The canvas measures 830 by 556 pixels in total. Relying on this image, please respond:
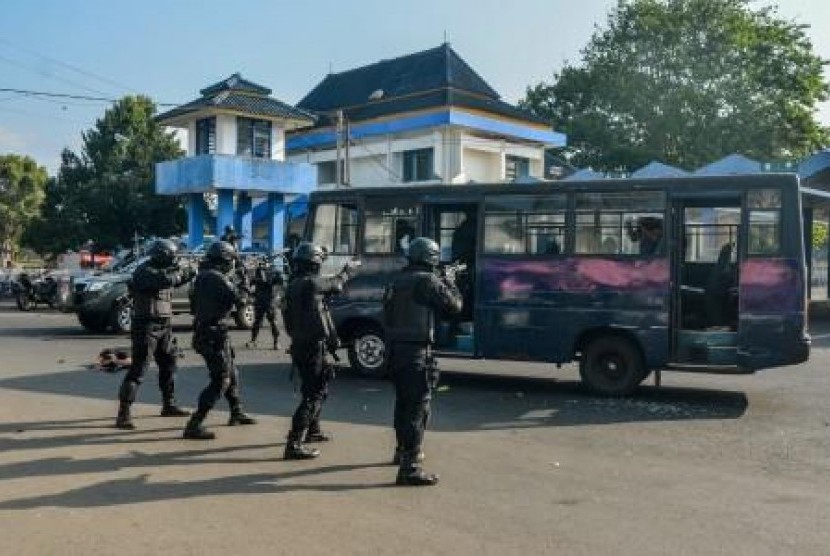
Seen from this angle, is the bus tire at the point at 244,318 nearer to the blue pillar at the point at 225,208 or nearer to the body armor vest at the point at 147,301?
the body armor vest at the point at 147,301

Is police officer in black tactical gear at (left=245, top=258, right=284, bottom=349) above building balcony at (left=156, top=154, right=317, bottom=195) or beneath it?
beneath

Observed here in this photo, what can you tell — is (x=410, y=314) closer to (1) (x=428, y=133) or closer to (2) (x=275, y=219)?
(2) (x=275, y=219)

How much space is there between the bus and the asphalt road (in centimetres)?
66

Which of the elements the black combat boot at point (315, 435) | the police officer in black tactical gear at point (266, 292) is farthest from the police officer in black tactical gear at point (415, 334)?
the police officer in black tactical gear at point (266, 292)

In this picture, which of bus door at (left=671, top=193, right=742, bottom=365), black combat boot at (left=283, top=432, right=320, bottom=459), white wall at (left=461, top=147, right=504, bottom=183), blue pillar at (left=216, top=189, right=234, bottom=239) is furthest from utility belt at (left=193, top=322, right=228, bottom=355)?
white wall at (left=461, top=147, right=504, bottom=183)

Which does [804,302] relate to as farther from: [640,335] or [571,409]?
[571,409]

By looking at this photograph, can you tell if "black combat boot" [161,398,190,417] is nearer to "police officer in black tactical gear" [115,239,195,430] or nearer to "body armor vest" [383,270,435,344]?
"police officer in black tactical gear" [115,239,195,430]

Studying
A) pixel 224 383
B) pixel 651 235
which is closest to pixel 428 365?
pixel 224 383

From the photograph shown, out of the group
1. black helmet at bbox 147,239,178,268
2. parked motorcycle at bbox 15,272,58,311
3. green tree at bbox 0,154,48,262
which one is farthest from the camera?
green tree at bbox 0,154,48,262

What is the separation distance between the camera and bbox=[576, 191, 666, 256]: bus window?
10.4 m

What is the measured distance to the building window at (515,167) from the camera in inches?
1464

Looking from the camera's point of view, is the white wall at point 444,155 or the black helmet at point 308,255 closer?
the black helmet at point 308,255

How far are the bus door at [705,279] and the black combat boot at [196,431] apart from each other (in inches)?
218

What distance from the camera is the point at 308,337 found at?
288 inches
